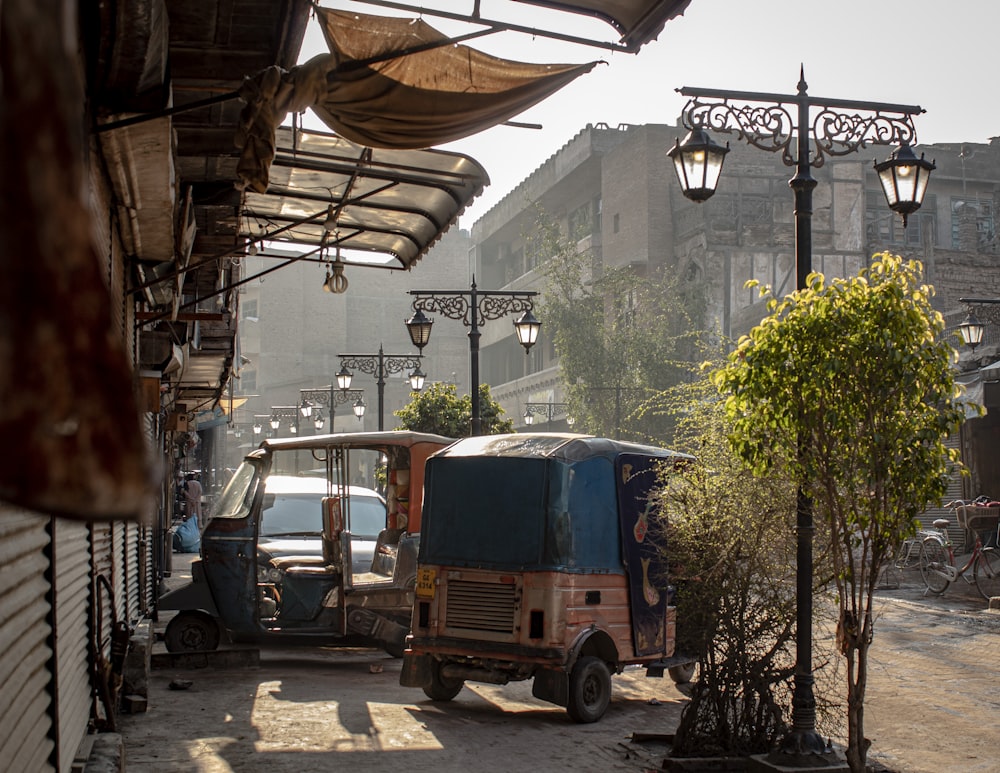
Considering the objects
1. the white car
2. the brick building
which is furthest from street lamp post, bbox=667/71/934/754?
the brick building

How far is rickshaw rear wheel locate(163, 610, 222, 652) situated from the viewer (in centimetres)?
1359

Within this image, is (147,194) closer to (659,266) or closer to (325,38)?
(325,38)

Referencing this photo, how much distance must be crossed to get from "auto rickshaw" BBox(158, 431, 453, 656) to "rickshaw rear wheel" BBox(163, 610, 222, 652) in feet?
0.04

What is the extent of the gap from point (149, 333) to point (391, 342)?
7176cm

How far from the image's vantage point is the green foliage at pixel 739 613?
833cm

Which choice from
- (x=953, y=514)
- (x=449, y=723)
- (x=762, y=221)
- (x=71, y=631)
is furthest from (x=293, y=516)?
(x=762, y=221)

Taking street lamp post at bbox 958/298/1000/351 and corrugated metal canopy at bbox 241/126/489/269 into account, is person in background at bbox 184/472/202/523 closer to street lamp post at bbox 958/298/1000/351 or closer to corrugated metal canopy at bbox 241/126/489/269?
street lamp post at bbox 958/298/1000/351

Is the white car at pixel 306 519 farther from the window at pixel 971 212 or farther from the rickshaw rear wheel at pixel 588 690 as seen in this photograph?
the window at pixel 971 212

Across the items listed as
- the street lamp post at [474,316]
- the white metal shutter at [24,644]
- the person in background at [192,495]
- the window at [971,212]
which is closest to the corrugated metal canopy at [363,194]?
the white metal shutter at [24,644]

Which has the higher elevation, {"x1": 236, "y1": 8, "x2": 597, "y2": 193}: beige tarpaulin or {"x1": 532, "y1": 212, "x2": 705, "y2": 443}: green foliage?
{"x1": 532, "y1": 212, "x2": 705, "y2": 443}: green foliage

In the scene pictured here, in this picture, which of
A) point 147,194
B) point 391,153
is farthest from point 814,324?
point 147,194

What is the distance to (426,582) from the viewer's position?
34.8 feet

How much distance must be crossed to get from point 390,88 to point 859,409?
3448 mm

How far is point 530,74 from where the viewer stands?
6.50 metres
